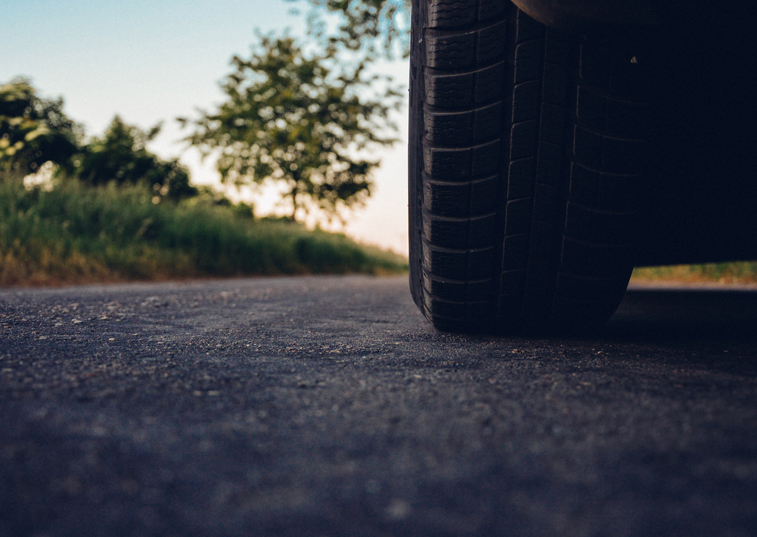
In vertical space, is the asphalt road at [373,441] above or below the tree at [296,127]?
below

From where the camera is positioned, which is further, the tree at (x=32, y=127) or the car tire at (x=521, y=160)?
the tree at (x=32, y=127)

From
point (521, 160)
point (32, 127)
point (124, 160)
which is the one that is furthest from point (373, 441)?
point (124, 160)

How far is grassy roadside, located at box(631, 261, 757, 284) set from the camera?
5.68 m

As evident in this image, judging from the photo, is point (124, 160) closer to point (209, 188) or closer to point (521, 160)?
point (209, 188)

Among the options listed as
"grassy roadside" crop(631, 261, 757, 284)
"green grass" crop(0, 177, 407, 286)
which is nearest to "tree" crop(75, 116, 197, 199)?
"green grass" crop(0, 177, 407, 286)

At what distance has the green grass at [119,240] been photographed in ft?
12.8

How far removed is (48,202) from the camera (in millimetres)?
4852

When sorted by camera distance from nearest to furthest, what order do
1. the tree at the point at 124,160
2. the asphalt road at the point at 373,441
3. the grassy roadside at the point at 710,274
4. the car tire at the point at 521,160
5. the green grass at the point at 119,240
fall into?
1. the asphalt road at the point at 373,441
2. the car tire at the point at 521,160
3. the green grass at the point at 119,240
4. the grassy roadside at the point at 710,274
5. the tree at the point at 124,160

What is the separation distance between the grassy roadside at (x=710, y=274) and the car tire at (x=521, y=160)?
15.2ft

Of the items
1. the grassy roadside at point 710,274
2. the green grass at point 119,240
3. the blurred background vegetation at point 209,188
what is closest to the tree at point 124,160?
the blurred background vegetation at point 209,188

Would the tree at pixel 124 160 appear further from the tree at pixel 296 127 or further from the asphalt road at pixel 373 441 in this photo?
the asphalt road at pixel 373 441

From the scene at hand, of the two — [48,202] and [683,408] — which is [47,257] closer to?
[48,202]

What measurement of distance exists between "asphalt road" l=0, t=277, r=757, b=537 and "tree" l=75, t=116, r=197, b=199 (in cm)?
1152

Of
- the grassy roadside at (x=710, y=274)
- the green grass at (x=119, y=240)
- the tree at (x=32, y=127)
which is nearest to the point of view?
the green grass at (x=119, y=240)
